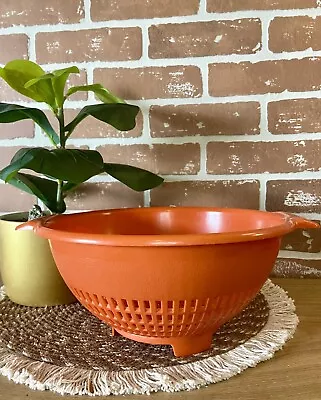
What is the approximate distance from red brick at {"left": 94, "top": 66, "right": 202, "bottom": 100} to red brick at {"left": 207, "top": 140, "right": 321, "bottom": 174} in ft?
0.38

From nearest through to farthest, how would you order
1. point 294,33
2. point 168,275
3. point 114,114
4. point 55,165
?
point 168,275, point 55,165, point 114,114, point 294,33

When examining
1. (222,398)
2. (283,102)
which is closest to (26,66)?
(283,102)

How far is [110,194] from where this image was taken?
3.30 feet

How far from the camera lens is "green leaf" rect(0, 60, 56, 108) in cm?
78

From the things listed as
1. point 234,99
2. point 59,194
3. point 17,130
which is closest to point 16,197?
point 17,130

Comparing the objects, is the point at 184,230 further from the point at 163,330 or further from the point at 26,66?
the point at 26,66

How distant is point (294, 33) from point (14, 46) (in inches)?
20.9

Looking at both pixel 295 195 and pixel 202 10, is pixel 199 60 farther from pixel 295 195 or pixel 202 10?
pixel 295 195

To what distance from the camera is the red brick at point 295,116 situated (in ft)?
3.12

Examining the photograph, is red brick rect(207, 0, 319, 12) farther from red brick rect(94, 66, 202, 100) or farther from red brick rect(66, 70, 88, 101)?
red brick rect(66, 70, 88, 101)

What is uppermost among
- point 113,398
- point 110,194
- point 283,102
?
point 283,102

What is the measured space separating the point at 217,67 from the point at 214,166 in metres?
0.18

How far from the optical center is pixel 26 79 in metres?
0.82

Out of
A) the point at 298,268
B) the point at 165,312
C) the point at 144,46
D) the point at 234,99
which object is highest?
the point at 144,46
